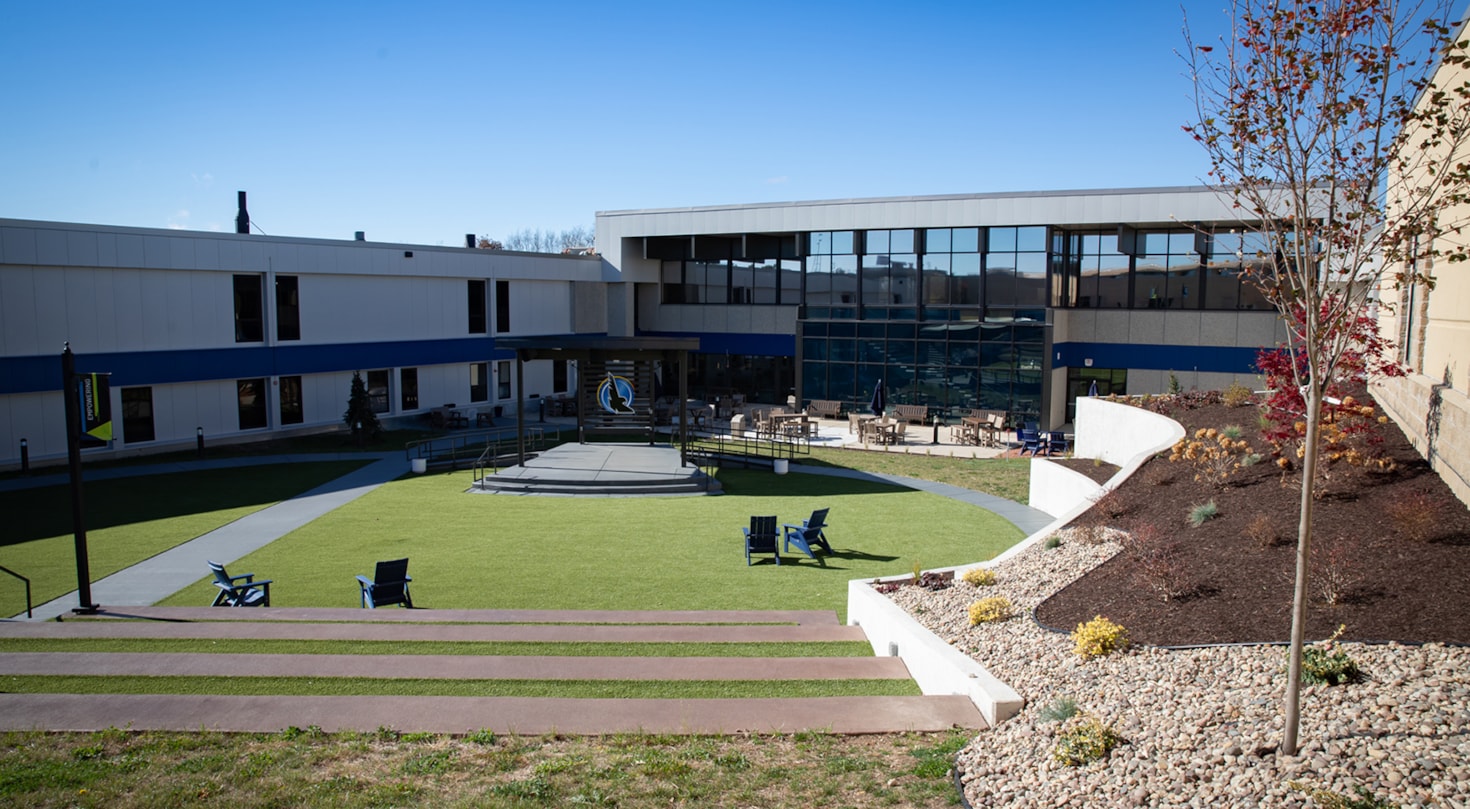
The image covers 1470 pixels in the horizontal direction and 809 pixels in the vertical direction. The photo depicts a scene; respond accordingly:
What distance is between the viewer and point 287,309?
1271 inches

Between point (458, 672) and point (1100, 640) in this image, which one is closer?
point (1100, 640)

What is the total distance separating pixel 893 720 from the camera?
25.2 feet

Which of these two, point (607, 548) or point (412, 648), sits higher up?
point (412, 648)

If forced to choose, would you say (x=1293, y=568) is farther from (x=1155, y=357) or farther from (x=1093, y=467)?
(x=1155, y=357)

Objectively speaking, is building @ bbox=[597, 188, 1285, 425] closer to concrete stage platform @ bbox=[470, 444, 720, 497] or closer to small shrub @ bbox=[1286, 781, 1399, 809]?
concrete stage platform @ bbox=[470, 444, 720, 497]

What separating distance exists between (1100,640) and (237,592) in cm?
1140

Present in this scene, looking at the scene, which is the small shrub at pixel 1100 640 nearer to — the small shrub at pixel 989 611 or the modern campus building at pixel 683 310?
the small shrub at pixel 989 611

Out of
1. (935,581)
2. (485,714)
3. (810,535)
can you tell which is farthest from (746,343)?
(485,714)

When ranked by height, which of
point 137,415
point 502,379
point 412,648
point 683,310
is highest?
point 683,310

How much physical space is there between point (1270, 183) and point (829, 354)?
32.6m

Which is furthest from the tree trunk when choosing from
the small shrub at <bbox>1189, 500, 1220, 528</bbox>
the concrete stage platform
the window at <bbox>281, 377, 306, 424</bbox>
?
the window at <bbox>281, 377, 306, 424</bbox>

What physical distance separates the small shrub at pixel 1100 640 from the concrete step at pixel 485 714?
128 centimetres

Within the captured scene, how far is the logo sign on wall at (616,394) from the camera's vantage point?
1112 inches

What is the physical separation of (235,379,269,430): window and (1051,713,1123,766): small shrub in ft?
101
